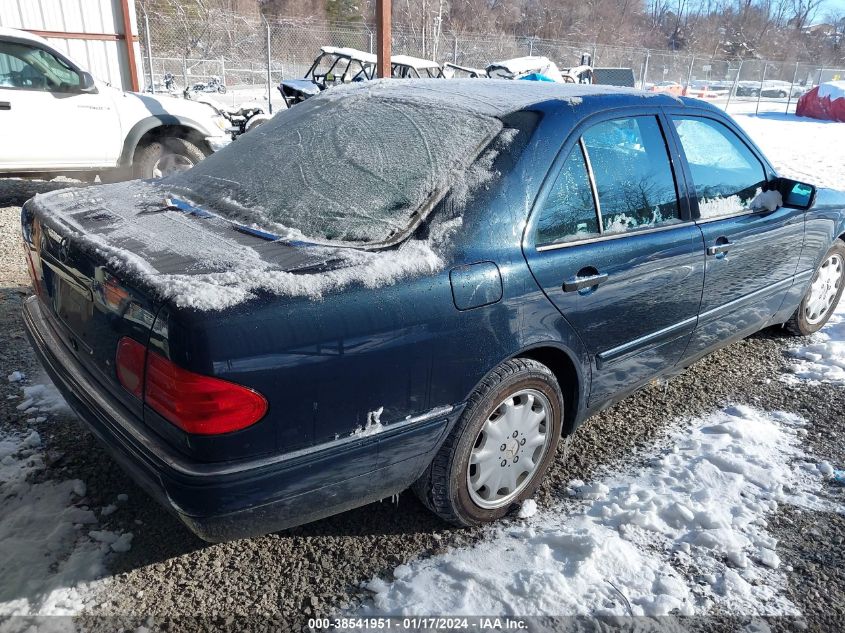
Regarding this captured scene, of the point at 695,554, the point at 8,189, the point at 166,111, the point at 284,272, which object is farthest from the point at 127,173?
the point at 695,554

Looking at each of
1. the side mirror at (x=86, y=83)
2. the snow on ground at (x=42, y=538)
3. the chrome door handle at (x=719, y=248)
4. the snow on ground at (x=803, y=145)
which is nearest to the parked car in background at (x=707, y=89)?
the snow on ground at (x=803, y=145)

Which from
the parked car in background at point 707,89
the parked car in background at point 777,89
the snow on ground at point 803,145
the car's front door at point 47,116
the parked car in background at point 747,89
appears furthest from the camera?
the parked car in background at point 777,89

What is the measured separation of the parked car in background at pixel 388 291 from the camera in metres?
1.83

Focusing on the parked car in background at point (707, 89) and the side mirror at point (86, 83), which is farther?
the parked car in background at point (707, 89)

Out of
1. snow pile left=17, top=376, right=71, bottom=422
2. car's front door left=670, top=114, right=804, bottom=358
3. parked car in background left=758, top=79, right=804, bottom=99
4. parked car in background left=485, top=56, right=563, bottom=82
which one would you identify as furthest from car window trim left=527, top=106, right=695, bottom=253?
parked car in background left=758, top=79, right=804, bottom=99

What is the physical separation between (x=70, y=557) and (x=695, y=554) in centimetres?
230

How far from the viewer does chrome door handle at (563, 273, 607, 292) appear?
2473mm

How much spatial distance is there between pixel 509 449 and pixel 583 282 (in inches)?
28.0

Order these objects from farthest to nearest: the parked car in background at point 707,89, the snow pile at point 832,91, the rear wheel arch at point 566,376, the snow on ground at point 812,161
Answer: the parked car in background at point 707,89
the snow pile at point 832,91
the snow on ground at point 812,161
the rear wheel arch at point 566,376

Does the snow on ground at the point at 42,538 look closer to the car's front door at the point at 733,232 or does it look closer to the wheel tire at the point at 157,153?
the car's front door at the point at 733,232

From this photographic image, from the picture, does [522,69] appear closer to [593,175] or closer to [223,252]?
[593,175]

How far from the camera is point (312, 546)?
245 centimetres

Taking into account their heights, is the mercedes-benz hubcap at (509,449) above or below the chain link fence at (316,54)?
below

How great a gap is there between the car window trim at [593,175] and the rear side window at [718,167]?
0.45ft
